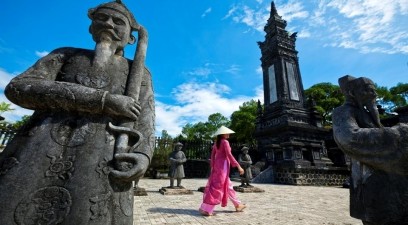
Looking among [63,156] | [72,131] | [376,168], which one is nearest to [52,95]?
[72,131]

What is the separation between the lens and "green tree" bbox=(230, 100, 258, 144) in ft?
108

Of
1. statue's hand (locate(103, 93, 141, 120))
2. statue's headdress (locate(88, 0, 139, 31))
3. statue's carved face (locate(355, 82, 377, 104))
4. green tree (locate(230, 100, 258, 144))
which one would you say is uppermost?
green tree (locate(230, 100, 258, 144))

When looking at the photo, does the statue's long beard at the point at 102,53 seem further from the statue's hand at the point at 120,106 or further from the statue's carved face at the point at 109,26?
the statue's hand at the point at 120,106

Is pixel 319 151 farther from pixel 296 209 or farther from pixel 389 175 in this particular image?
pixel 389 175

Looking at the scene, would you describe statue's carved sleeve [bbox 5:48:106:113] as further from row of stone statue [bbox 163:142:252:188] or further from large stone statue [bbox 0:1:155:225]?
row of stone statue [bbox 163:142:252:188]

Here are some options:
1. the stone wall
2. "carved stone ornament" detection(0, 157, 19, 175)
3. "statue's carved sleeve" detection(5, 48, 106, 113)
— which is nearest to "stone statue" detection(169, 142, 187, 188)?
the stone wall

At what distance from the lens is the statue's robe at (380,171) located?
1.97 metres

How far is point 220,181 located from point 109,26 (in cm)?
388

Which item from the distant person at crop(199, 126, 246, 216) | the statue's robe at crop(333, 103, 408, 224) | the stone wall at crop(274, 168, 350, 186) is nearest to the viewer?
the statue's robe at crop(333, 103, 408, 224)

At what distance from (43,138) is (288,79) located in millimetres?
17201

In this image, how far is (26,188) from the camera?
145 cm

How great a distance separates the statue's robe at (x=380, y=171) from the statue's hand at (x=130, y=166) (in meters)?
2.01

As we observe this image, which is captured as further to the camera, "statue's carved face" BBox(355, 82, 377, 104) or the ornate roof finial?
the ornate roof finial

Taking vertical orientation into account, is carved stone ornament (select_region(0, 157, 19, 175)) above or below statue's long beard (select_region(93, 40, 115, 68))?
below
